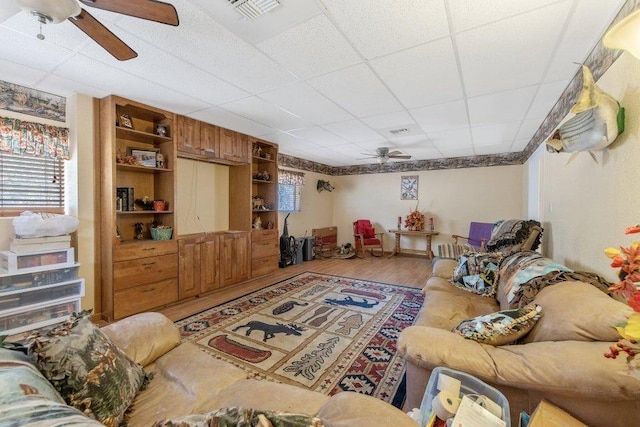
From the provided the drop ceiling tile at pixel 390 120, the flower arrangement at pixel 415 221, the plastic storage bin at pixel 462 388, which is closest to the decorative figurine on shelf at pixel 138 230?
the drop ceiling tile at pixel 390 120

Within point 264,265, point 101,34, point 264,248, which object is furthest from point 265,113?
point 264,265

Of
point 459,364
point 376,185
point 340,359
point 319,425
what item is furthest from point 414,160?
point 319,425

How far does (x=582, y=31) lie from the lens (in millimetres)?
1746

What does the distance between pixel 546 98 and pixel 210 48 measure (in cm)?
326

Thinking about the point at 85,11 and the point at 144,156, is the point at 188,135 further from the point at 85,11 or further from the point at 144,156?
the point at 85,11

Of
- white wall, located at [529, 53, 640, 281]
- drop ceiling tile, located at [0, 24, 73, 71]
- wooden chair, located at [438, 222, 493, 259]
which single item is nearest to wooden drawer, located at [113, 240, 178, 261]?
drop ceiling tile, located at [0, 24, 73, 71]

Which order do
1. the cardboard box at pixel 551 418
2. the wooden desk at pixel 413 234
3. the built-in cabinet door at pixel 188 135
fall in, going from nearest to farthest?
the cardboard box at pixel 551 418, the built-in cabinet door at pixel 188 135, the wooden desk at pixel 413 234

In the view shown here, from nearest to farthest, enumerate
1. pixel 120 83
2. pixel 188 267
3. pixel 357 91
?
pixel 120 83
pixel 357 91
pixel 188 267

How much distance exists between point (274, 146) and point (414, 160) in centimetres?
345

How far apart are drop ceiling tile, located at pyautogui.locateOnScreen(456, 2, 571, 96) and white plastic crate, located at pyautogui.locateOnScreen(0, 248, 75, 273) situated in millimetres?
3823

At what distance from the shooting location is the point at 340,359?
86.3 inches

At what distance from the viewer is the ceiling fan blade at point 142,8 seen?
1306 millimetres

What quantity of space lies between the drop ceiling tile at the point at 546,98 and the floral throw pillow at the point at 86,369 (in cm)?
372

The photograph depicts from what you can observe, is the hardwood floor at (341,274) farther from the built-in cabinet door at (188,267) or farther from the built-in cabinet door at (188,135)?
the built-in cabinet door at (188,135)
